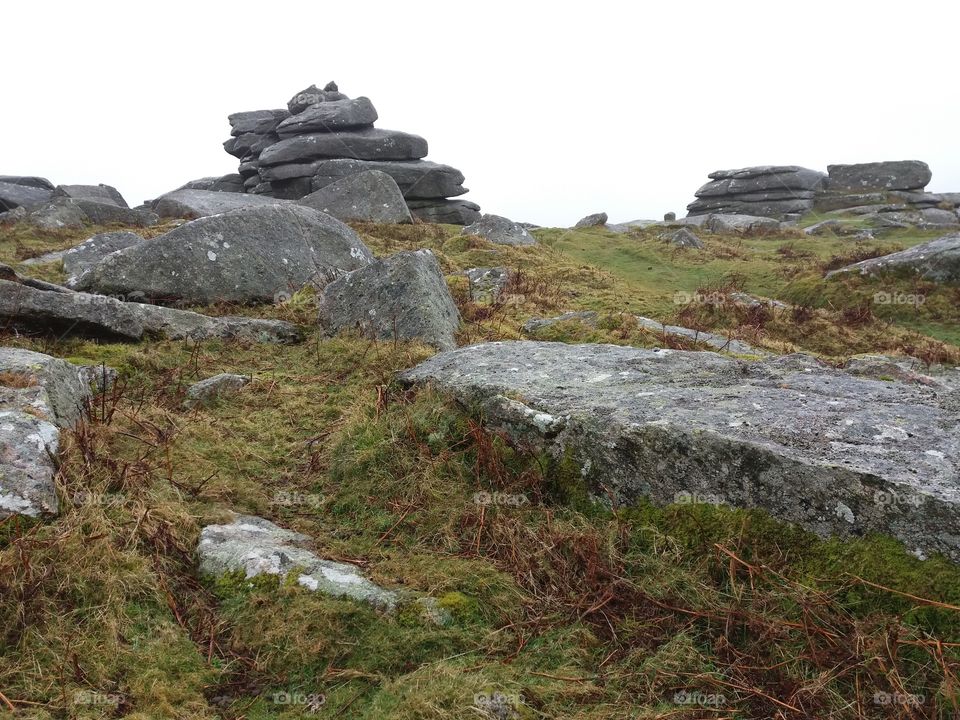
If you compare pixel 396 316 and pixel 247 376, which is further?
pixel 396 316

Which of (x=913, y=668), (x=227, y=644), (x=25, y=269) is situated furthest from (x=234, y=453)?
(x=25, y=269)

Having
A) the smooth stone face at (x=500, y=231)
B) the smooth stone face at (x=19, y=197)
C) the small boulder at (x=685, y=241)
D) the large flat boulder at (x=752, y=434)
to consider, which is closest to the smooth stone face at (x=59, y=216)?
the smooth stone face at (x=19, y=197)

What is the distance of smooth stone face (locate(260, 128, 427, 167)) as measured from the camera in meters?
39.5

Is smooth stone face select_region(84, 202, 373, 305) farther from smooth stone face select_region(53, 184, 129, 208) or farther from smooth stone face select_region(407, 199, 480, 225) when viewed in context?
smooth stone face select_region(53, 184, 129, 208)

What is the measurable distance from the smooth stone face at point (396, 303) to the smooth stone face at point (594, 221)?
88.6 ft

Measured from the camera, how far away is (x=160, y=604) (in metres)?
4.00

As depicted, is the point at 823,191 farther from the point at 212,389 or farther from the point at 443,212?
the point at 212,389

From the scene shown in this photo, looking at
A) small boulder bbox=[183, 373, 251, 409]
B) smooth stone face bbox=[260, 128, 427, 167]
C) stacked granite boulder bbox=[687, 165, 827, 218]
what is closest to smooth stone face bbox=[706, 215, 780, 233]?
stacked granite boulder bbox=[687, 165, 827, 218]

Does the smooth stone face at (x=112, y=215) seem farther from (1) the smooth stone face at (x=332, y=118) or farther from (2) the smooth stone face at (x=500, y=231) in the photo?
(1) the smooth stone face at (x=332, y=118)

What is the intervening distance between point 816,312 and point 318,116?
34238mm

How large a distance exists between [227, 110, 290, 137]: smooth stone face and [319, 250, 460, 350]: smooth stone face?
3870cm

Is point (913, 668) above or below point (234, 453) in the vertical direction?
below

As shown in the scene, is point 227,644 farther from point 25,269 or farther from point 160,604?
point 25,269

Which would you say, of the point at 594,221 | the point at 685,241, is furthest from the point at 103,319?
the point at 594,221
